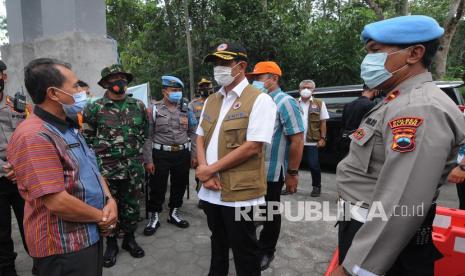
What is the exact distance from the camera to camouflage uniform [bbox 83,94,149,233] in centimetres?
305

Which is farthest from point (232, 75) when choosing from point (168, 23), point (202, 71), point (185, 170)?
point (168, 23)

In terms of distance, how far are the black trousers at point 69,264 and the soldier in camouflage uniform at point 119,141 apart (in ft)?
4.67

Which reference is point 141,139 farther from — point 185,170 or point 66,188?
point 66,188

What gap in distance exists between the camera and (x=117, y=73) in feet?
10.0

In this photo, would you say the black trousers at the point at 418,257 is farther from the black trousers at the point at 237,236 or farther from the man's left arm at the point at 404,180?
the black trousers at the point at 237,236

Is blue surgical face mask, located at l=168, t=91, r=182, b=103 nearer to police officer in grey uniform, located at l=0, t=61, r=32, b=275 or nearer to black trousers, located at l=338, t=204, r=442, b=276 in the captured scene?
police officer in grey uniform, located at l=0, t=61, r=32, b=275

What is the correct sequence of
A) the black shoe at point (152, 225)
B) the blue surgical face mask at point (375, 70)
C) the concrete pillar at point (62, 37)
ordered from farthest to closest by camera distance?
the concrete pillar at point (62, 37) < the black shoe at point (152, 225) < the blue surgical face mask at point (375, 70)

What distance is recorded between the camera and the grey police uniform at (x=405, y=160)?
1.09m

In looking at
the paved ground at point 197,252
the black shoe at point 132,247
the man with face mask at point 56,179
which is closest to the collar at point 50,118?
the man with face mask at point 56,179

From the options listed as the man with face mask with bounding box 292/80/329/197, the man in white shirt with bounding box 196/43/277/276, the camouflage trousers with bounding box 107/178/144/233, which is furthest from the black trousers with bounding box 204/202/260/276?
the man with face mask with bounding box 292/80/329/197

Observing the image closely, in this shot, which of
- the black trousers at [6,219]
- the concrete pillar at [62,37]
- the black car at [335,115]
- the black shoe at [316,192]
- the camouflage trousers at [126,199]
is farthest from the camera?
the black car at [335,115]

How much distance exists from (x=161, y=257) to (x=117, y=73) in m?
1.90

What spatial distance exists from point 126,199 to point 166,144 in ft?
2.81

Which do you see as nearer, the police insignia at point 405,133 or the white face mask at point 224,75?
the police insignia at point 405,133
